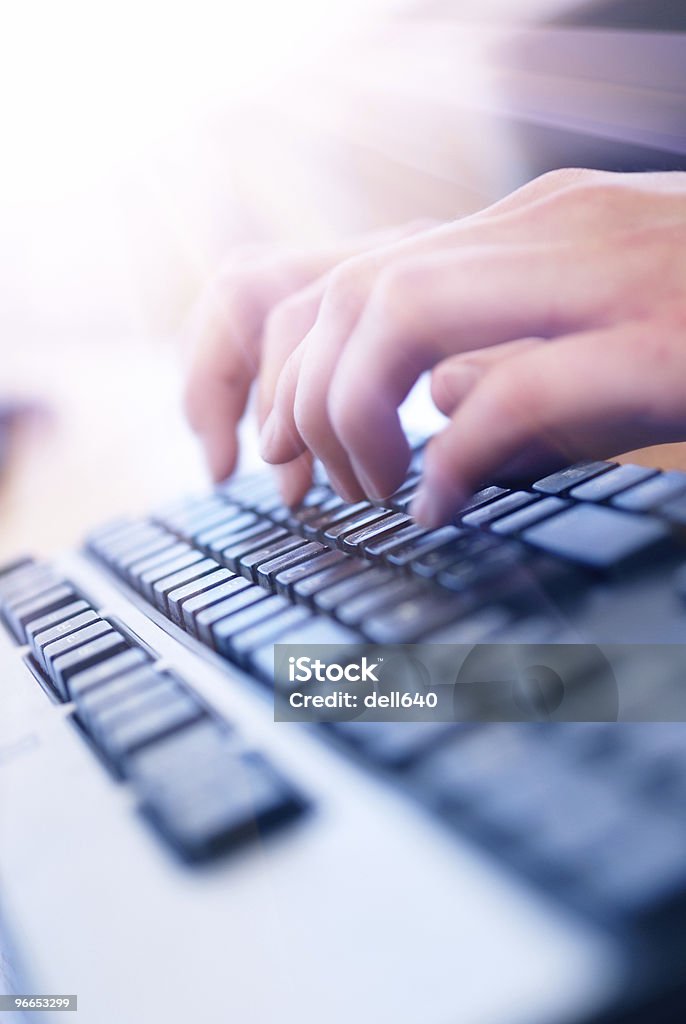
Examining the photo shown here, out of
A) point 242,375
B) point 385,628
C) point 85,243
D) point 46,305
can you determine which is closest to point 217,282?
point 242,375

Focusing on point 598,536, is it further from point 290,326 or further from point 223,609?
point 290,326

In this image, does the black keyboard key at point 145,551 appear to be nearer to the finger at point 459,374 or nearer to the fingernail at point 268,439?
the fingernail at point 268,439

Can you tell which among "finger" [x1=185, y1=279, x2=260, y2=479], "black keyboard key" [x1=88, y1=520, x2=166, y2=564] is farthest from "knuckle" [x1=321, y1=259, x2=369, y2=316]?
"finger" [x1=185, y1=279, x2=260, y2=479]

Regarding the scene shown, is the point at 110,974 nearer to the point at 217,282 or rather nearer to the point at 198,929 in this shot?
the point at 198,929

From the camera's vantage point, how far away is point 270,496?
62 cm

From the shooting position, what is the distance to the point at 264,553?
0.48 metres

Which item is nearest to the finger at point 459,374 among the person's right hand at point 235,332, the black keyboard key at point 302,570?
the black keyboard key at point 302,570

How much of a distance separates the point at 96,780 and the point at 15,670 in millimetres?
181

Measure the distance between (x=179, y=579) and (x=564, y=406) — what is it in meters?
A: 0.23

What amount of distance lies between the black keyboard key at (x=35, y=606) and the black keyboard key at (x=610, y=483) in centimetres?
31

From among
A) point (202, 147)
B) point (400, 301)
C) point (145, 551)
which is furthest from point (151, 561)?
point (202, 147)

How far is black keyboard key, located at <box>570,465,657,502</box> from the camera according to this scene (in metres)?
0.40

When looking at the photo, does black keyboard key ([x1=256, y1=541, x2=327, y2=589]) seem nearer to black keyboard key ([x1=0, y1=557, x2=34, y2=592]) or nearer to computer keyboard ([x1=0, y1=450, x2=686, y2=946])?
computer keyboard ([x1=0, y1=450, x2=686, y2=946])

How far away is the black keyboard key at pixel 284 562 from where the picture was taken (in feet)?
1.44
